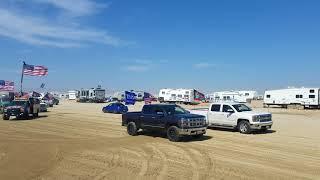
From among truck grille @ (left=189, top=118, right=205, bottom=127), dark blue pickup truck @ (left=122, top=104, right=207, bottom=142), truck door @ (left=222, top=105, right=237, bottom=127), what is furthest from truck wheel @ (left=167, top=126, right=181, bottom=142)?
truck door @ (left=222, top=105, right=237, bottom=127)

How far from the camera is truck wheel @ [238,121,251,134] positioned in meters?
22.8

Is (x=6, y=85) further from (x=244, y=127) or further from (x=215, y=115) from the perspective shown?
(x=244, y=127)

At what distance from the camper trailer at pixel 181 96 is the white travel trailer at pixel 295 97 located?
15.3 meters

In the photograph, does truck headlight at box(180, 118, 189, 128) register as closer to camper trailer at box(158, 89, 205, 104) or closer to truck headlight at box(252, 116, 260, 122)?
truck headlight at box(252, 116, 260, 122)

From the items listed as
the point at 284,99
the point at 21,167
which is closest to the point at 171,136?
the point at 21,167

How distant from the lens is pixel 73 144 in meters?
18.1

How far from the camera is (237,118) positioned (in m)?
23.6

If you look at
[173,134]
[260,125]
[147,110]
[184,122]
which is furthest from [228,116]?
[173,134]

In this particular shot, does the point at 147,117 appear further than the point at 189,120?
Yes

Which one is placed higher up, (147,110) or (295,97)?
(295,97)

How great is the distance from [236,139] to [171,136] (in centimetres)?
318

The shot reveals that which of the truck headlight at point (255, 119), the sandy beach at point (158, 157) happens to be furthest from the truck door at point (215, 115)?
the sandy beach at point (158, 157)

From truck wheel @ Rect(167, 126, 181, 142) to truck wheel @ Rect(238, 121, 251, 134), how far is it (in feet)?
17.3

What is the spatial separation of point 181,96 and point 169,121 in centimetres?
5845
